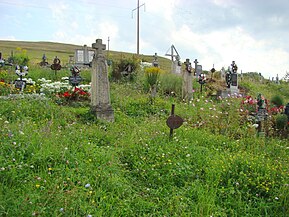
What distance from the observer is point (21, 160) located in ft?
12.4

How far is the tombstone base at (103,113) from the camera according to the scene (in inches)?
293

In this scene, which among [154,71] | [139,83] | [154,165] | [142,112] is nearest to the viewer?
[154,165]

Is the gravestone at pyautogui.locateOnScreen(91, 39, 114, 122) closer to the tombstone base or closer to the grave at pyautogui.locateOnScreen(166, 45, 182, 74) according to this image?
the tombstone base

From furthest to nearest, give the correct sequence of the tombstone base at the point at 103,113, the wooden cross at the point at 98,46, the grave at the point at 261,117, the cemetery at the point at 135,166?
the wooden cross at the point at 98,46
the tombstone base at the point at 103,113
the grave at the point at 261,117
the cemetery at the point at 135,166

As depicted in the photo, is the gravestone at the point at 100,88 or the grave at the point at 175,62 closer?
the gravestone at the point at 100,88

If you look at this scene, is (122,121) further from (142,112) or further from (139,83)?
(139,83)

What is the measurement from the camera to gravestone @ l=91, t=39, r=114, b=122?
24.7ft

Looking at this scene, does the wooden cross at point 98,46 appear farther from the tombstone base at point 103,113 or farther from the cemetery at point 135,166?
the tombstone base at point 103,113

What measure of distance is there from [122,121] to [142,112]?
1114 millimetres

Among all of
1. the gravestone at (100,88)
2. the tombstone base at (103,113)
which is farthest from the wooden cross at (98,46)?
the tombstone base at (103,113)

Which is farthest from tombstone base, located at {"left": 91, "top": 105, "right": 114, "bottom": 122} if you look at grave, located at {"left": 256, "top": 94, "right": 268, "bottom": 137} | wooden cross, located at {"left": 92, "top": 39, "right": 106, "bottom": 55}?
grave, located at {"left": 256, "top": 94, "right": 268, "bottom": 137}

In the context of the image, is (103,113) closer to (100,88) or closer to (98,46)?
(100,88)

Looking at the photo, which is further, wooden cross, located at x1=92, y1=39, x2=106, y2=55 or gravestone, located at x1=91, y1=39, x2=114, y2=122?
wooden cross, located at x1=92, y1=39, x2=106, y2=55

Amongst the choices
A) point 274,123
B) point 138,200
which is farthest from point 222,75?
point 138,200
